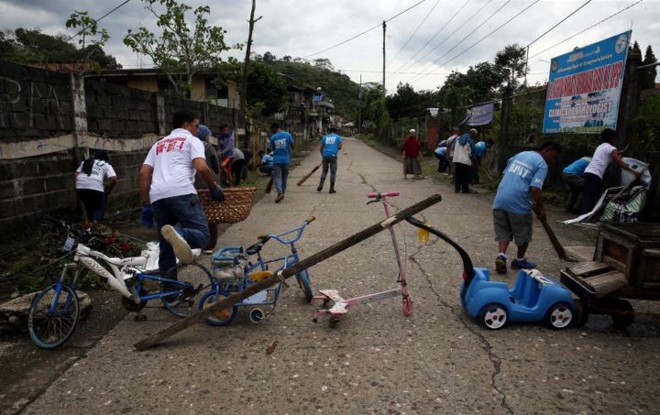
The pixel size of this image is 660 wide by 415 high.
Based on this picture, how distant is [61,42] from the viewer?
26.0m

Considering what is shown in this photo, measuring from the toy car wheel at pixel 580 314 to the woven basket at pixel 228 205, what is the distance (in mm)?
3506

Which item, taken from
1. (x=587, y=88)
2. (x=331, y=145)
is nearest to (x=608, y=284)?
(x=587, y=88)

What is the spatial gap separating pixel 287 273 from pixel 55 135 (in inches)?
204

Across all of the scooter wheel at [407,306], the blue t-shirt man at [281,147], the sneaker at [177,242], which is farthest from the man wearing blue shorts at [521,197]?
the blue t-shirt man at [281,147]

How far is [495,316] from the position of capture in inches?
146

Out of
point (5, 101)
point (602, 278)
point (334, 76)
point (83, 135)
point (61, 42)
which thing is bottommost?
point (602, 278)

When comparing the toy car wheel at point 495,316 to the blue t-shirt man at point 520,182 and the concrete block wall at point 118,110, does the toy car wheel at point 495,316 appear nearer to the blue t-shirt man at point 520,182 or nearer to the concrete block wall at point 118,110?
the blue t-shirt man at point 520,182

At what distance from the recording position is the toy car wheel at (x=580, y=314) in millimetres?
3711

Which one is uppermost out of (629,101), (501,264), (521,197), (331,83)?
(331,83)

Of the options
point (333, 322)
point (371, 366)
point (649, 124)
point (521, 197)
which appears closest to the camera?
point (371, 366)

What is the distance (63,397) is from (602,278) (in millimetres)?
3999

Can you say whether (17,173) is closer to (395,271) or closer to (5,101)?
(5,101)

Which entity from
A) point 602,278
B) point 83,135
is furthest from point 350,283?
point 83,135

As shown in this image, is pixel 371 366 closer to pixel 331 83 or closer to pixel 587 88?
pixel 587 88
